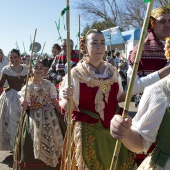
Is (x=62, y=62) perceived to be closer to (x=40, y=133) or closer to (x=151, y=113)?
(x=40, y=133)

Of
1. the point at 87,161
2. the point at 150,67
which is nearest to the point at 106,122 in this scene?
the point at 87,161

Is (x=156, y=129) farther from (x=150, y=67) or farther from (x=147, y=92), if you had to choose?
(x=150, y=67)

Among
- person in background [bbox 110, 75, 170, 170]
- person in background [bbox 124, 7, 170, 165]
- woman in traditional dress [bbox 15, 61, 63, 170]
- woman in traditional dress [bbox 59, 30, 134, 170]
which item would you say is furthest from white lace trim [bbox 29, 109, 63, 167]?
person in background [bbox 110, 75, 170, 170]

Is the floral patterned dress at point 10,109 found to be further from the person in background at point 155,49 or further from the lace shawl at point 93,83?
the person in background at point 155,49

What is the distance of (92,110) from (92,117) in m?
0.06

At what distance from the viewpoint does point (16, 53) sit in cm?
576

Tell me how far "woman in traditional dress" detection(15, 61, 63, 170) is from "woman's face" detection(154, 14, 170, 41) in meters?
2.10

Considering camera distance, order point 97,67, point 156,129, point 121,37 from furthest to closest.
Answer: point 121,37
point 97,67
point 156,129

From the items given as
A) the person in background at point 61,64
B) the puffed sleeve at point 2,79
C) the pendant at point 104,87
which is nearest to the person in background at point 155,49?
the pendant at point 104,87

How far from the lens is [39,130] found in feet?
15.0

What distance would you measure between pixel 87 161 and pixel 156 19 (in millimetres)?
1372

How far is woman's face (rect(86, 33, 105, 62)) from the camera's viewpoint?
336 centimetres

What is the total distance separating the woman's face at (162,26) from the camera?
9.75 ft

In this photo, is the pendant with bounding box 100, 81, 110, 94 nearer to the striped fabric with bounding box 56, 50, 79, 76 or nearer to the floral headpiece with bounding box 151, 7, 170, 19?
the floral headpiece with bounding box 151, 7, 170, 19
